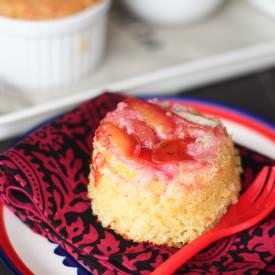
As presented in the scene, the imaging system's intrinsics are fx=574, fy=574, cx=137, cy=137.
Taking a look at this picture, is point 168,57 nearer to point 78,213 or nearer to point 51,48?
point 51,48

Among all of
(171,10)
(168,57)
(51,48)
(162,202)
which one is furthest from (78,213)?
(171,10)

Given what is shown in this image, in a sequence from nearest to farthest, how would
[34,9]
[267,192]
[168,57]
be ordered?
[267,192] → [34,9] → [168,57]

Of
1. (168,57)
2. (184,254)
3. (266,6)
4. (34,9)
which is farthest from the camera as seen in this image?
(266,6)

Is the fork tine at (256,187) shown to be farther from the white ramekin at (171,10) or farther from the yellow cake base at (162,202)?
the white ramekin at (171,10)

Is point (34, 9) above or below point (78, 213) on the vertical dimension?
above

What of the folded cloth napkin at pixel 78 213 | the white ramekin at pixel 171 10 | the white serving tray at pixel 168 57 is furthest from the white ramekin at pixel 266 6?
the folded cloth napkin at pixel 78 213

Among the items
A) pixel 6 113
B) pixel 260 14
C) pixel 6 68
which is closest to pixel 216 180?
pixel 6 113

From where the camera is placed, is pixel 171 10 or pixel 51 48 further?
pixel 171 10
